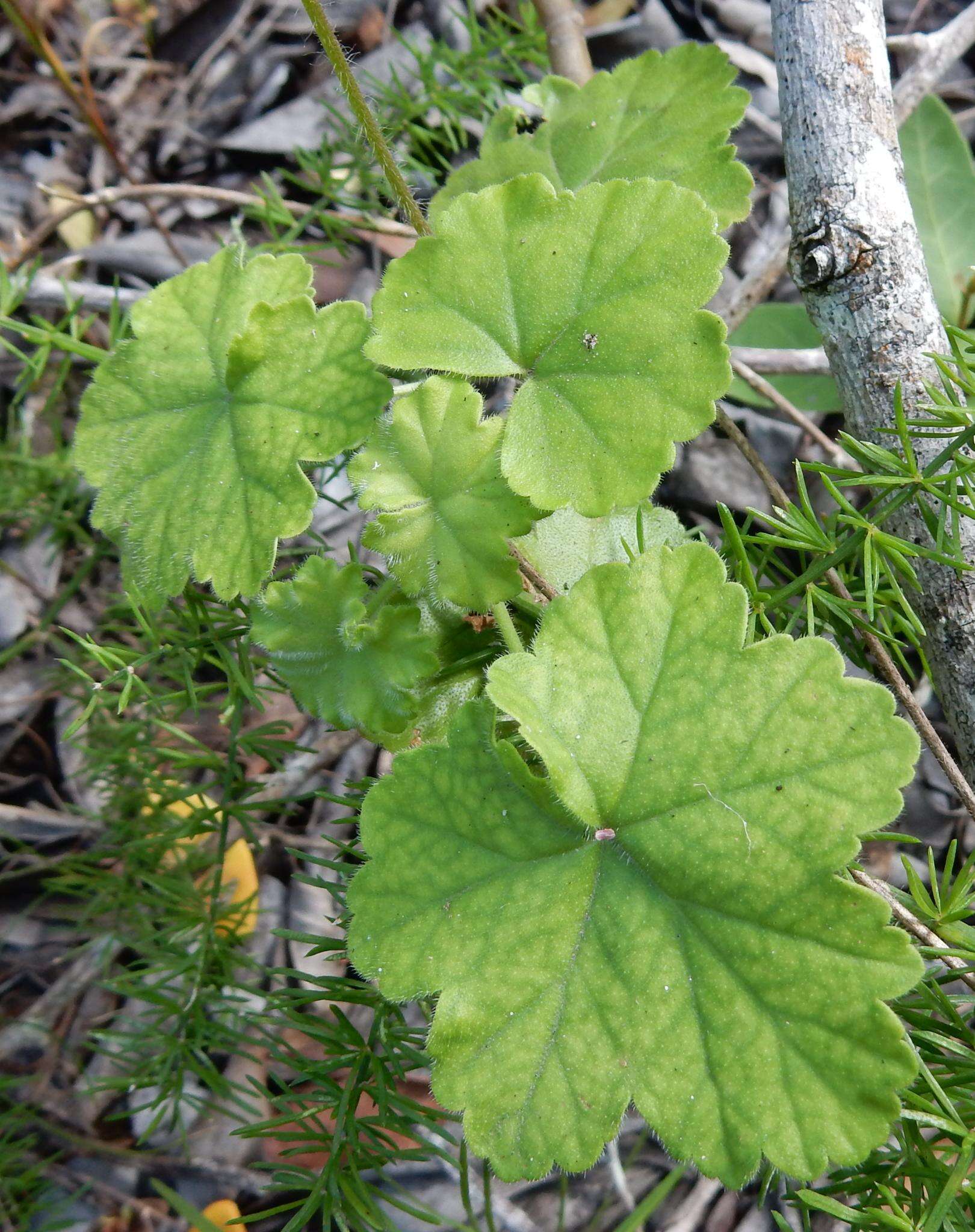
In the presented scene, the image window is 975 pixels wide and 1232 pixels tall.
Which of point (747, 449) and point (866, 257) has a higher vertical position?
point (866, 257)

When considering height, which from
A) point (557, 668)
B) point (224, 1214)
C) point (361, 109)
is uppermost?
point (361, 109)

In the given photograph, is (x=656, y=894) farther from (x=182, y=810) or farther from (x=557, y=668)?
(x=182, y=810)

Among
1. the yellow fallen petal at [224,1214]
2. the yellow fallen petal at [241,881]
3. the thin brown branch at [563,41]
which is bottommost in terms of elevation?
the yellow fallen petal at [224,1214]

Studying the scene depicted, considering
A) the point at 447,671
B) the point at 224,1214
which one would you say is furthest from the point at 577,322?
the point at 224,1214

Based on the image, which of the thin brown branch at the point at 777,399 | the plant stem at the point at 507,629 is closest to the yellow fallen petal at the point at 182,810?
the plant stem at the point at 507,629

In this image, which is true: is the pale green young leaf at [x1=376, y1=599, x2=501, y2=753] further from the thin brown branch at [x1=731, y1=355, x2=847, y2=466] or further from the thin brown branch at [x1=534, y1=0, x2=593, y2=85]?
the thin brown branch at [x1=534, y1=0, x2=593, y2=85]

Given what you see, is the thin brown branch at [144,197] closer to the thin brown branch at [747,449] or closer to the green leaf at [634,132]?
the green leaf at [634,132]
